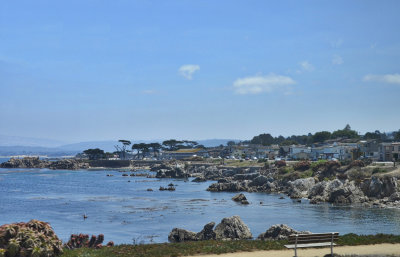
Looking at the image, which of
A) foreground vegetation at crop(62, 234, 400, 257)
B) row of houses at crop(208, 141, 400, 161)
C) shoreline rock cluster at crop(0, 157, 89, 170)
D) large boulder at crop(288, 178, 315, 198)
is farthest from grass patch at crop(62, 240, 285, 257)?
shoreline rock cluster at crop(0, 157, 89, 170)

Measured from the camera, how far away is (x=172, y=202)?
6225 cm

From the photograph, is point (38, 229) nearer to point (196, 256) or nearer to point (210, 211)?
point (196, 256)

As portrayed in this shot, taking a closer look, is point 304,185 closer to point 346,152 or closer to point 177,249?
point 346,152

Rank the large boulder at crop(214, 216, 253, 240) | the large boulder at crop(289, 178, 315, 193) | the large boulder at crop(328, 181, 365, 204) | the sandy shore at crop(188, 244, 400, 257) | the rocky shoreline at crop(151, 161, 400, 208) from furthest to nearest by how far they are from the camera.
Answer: the large boulder at crop(289, 178, 315, 193)
the rocky shoreline at crop(151, 161, 400, 208)
the large boulder at crop(328, 181, 365, 204)
the large boulder at crop(214, 216, 253, 240)
the sandy shore at crop(188, 244, 400, 257)

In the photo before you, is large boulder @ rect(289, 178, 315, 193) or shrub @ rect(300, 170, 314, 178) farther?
shrub @ rect(300, 170, 314, 178)

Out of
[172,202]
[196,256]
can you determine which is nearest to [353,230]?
[196,256]

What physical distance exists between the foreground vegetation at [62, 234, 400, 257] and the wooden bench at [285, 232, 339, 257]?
64.7 inches

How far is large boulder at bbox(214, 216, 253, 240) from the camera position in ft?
97.6

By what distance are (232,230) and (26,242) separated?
16540 millimetres

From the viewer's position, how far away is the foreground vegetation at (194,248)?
695 inches

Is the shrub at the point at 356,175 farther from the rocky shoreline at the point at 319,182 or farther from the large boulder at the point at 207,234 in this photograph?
the large boulder at the point at 207,234

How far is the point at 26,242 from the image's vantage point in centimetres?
1627

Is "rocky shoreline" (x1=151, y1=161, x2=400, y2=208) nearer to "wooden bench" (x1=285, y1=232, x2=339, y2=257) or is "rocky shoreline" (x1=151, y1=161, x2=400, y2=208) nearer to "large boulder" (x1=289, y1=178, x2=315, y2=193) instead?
"large boulder" (x1=289, y1=178, x2=315, y2=193)

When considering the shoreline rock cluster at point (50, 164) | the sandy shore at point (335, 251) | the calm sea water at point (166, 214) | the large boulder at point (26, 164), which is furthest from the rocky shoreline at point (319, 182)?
the large boulder at point (26, 164)
